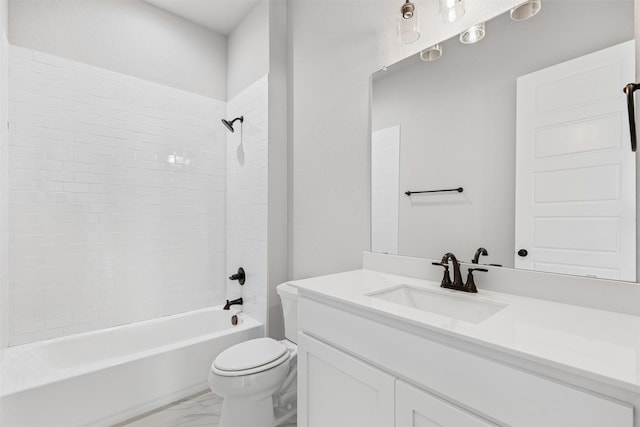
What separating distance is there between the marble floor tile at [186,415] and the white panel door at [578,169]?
62.7 inches

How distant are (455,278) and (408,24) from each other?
1109mm

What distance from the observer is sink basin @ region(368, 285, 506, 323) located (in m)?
1.06

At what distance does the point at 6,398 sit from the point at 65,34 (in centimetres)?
219

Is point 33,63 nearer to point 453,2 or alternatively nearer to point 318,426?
point 453,2

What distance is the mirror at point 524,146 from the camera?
0.93 meters

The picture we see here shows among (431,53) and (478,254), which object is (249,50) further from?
(478,254)

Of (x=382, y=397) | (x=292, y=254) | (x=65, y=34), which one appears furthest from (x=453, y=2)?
(x=65, y=34)

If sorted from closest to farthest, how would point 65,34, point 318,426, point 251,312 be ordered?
point 318,426 → point 65,34 → point 251,312

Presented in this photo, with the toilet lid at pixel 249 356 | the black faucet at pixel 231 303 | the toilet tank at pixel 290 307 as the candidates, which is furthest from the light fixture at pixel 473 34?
the black faucet at pixel 231 303

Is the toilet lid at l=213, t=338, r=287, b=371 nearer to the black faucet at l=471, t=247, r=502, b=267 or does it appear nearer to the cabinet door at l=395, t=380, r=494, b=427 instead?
the cabinet door at l=395, t=380, r=494, b=427

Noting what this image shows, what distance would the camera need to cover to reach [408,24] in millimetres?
1328

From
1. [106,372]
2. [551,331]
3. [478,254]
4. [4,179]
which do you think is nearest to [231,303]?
[106,372]

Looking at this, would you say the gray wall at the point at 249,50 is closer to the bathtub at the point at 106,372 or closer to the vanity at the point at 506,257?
the vanity at the point at 506,257

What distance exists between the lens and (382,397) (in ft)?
3.04
